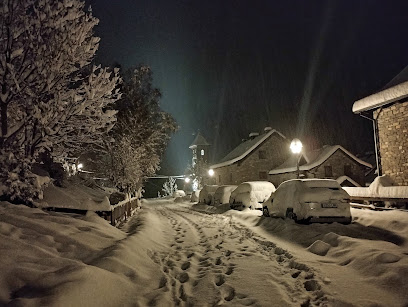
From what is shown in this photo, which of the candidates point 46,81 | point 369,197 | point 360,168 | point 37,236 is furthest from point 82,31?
point 360,168

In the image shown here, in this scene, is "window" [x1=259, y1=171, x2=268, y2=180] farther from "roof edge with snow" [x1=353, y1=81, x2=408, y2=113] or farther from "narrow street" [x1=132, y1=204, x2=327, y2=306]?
"narrow street" [x1=132, y1=204, x2=327, y2=306]

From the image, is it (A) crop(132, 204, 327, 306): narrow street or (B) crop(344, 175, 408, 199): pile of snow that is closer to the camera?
(A) crop(132, 204, 327, 306): narrow street

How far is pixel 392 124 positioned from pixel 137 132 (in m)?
16.0

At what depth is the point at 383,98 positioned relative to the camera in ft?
48.9

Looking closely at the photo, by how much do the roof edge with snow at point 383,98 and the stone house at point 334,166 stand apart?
675 inches

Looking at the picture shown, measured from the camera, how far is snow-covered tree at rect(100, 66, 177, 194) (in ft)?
69.7

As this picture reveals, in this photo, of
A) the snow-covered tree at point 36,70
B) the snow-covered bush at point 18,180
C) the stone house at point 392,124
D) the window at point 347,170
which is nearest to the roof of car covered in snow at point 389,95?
the stone house at point 392,124

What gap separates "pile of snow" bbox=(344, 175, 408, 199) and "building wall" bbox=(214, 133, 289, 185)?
929 inches

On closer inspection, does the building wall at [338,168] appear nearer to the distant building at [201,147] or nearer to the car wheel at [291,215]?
the car wheel at [291,215]

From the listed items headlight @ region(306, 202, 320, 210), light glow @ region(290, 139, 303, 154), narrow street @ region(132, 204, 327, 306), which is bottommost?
narrow street @ region(132, 204, 327, 306)

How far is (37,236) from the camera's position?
5832 mm

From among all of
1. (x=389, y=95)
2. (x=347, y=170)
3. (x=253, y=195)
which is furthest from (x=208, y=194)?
(x=389, y=95)

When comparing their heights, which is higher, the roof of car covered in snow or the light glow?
the roof of car covered in snow

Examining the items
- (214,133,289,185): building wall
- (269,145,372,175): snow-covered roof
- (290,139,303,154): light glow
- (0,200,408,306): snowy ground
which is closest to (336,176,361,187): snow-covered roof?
(269,145,372,175): snow-covered roof
